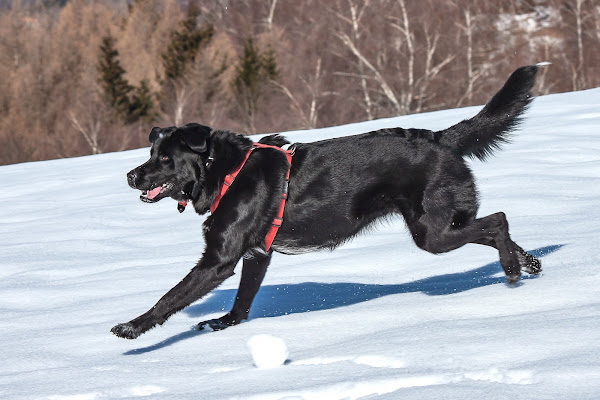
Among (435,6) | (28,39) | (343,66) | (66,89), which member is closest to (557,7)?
(435,6)

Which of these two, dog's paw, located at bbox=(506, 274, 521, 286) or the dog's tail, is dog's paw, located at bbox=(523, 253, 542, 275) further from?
the dog's tail

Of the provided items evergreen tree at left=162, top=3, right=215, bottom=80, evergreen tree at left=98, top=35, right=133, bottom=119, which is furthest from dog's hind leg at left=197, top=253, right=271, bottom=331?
evergreen tree at left=162, top=3, right=215, bottom=80

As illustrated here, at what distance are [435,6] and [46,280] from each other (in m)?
33.3

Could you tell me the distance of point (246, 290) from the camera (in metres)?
3.83

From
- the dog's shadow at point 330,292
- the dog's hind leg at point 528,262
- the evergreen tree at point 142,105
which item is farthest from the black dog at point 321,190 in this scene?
the evergreen tree at point 142,105

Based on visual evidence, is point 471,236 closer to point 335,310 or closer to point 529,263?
point 529,263

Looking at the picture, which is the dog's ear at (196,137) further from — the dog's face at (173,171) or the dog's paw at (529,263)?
the dog's paw at (529,263)

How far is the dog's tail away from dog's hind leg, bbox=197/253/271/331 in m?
1.20

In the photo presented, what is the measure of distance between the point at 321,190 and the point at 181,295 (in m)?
0.88

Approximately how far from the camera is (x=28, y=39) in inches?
2333

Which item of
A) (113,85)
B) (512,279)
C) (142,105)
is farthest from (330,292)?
(113,85)

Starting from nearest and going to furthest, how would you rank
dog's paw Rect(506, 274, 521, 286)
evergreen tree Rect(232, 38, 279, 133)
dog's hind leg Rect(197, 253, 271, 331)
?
dog's paw Rect(506, 274, 521, 286) → dog's hind leg Rect(197, 253, 271, 331) → evergreen tree Rect(232, 38, 279, 133)

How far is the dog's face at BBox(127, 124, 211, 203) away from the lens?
3756mm

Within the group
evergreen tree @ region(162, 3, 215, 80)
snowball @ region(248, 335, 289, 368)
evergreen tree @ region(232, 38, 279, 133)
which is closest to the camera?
snowball @ region(248, 335, 289, 368)
